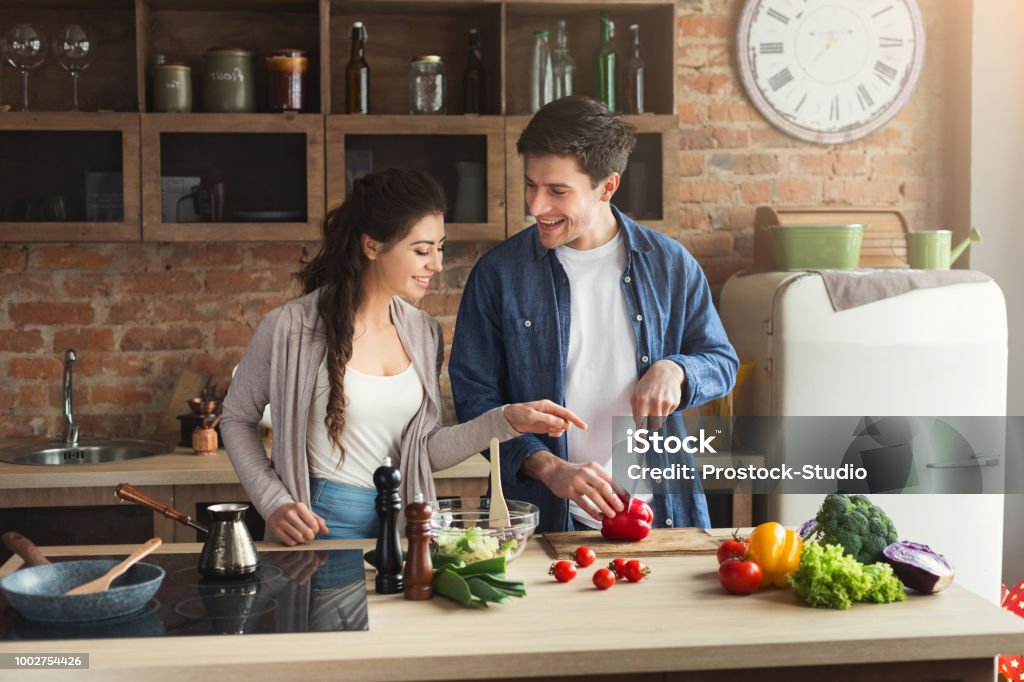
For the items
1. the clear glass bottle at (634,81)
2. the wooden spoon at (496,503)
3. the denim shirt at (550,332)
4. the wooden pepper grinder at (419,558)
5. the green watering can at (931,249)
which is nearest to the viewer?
the wooden pepper grinder at (419,558)

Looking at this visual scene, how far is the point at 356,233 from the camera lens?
241 centimetres

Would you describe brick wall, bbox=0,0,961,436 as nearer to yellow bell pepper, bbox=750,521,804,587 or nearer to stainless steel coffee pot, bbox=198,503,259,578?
stainless steel coffee pot, bbox=198,503,259,578

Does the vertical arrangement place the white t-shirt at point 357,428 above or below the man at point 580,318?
below

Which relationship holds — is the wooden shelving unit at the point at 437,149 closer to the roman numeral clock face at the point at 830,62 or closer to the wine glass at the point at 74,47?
the wine glass at the point at 74,47

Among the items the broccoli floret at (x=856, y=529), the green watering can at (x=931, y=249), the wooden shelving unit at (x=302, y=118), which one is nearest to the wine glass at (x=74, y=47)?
the wooden shelving unit at (x=302, y=118)

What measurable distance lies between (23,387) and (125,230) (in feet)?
2.51

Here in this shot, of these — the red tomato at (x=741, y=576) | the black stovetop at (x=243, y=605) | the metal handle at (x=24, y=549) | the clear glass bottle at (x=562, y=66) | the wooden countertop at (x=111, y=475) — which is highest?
the clear glass bottle at (x=562, y=66)

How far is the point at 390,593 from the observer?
178 centimetres

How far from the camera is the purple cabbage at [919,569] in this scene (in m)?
1.78

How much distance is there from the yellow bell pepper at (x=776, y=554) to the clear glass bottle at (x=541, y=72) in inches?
83.3

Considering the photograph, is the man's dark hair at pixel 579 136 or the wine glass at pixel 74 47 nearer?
the man's dark hair at pixel 579 136

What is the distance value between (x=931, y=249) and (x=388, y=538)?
96.1 inches

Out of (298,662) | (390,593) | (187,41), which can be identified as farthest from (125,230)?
(298,662)

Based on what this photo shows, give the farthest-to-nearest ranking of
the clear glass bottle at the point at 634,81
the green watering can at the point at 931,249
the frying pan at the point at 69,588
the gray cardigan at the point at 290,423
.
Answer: the clear glass bottle at the point at 634,81
the green watering can at the point at 931,249
the gray cardigan at the point at 290,423
the frying pan at the point at 69,588
